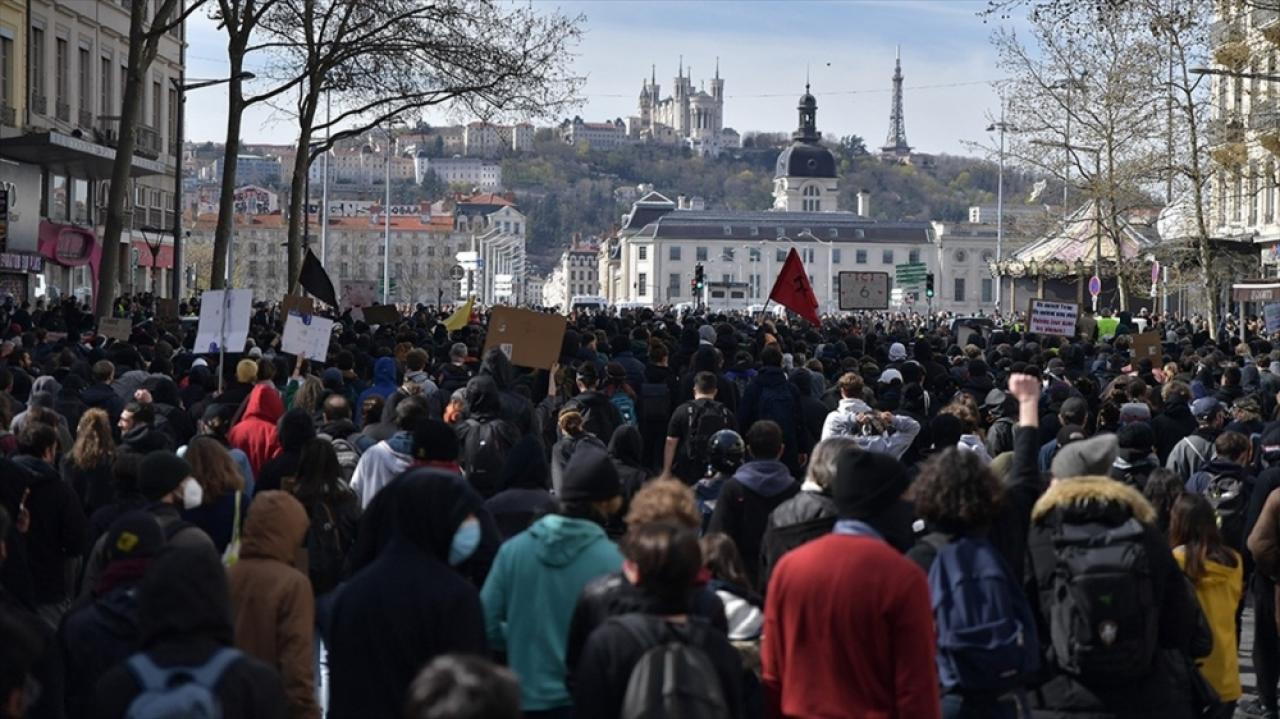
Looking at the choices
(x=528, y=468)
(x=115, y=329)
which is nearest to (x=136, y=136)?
(x=115, y=329)

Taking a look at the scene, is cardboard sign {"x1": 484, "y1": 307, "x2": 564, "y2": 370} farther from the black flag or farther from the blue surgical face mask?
the black flag

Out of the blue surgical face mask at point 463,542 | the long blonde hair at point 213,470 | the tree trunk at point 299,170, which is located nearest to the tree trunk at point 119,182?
the tree trunk at point 299,170

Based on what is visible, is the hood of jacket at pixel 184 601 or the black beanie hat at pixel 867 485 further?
the black beanie hat at pixel 867 485

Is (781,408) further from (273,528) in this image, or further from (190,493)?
(273,528)

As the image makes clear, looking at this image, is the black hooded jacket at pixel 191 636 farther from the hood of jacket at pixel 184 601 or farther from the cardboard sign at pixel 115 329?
the cardboard sign at pixel 115 329

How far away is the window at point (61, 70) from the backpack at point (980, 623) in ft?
132

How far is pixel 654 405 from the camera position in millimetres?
15062

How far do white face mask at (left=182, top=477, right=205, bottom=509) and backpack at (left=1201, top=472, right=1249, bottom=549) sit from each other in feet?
18.0

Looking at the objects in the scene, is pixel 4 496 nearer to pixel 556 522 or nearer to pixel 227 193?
pixel 556 522

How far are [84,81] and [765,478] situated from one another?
40600 mm

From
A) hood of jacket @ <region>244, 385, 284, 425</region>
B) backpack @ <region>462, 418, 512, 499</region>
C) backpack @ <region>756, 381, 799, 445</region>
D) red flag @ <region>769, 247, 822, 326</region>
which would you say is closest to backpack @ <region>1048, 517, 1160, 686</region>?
backpack @ <region>462, 418, 512, 499</region>

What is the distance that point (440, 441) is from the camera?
7844 millimetres

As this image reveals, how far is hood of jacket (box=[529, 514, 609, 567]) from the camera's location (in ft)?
21.2

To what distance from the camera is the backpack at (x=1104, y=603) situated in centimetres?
662
